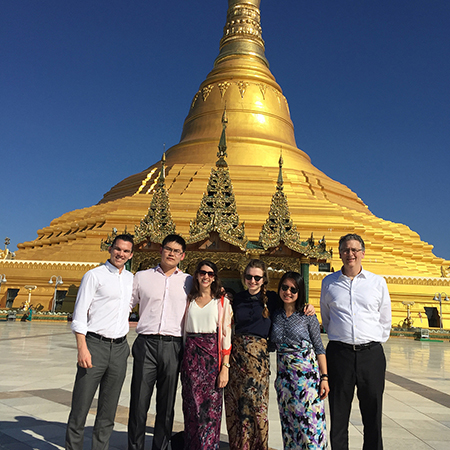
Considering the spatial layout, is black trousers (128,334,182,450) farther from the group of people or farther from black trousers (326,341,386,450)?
black trousers (326,341,386,450)

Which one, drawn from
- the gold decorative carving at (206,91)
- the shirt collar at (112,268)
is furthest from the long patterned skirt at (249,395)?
the gold decorative carving at (206,91)

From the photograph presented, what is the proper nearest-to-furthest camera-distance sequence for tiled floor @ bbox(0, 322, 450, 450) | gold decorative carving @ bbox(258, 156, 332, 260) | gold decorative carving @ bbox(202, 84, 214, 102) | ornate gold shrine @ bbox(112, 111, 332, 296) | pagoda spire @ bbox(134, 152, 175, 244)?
tiled floor @ bbox(0, 322, 450, 450) < ornate gold shrine @ bbox(112, 111, 332, 296) < pagoda spire @ bbox(134, 152, 175, 244) < gold decorative carving @ bbox(258, 156, 332, 260) < gold decorative carving @ bbox(202, 84, 214, 102)

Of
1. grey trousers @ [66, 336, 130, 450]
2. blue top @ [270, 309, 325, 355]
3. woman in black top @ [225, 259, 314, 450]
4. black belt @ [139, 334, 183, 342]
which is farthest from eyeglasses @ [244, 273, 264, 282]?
grey trousers @ [66, 336, 130, 450]

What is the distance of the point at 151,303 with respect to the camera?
11.8 ft

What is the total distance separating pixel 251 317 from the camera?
3.49 m

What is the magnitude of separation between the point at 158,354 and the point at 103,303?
60 cm

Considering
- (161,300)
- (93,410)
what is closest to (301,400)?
(161,300)

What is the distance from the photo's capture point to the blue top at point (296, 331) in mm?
3416

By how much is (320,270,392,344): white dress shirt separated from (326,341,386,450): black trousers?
0.12m

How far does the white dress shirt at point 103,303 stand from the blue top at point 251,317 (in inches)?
35.8

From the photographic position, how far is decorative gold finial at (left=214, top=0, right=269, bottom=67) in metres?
31.9

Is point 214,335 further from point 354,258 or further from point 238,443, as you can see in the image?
point 354,258

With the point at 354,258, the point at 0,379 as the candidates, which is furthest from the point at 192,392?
the point at 0,379

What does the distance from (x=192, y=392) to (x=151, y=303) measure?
78 cm
